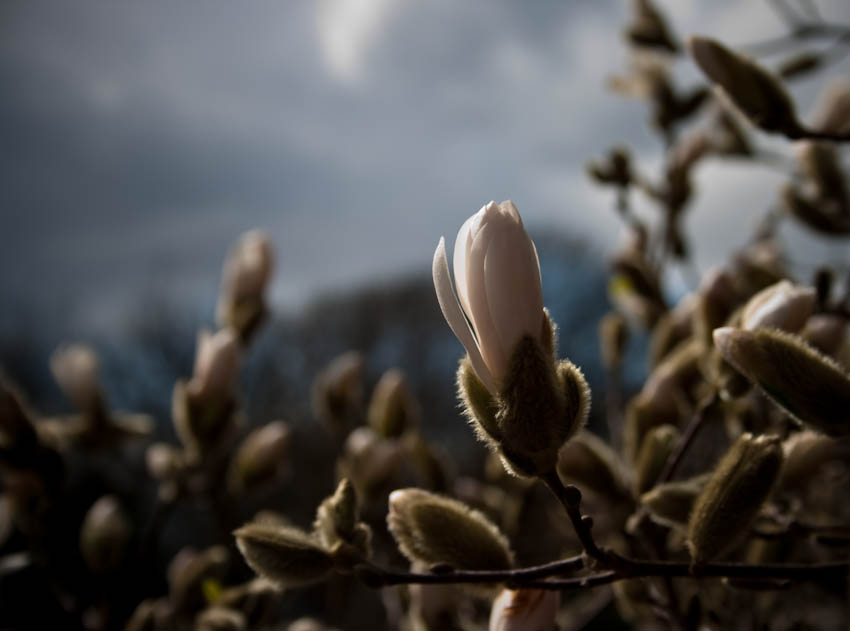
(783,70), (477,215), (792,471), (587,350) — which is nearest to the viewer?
(477,215)

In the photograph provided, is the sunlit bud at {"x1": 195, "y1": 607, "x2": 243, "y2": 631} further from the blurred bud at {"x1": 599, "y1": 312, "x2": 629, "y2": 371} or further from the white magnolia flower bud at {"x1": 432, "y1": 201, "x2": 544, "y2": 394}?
the blurred bud at {"x1": 599, "y1": 312, "x2": 629, "y2": 371}

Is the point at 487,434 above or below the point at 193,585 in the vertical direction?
above

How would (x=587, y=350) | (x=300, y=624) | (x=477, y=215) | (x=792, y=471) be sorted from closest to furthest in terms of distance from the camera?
(x=477, y=215) → (x=792, y=471) → (x=300, y=624) → (x=587, y=350)

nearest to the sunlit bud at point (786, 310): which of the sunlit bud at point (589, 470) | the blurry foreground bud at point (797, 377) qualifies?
the blurry foreground bud at point (797, 377)

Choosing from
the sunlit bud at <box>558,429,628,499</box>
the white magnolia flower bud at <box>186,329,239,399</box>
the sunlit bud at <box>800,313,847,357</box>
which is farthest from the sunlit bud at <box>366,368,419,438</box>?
the sunlit bud at <box>800,313,847,357</box>

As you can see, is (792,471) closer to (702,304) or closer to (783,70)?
(702,304)

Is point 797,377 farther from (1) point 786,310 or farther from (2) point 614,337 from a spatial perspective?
(2) point 614,337

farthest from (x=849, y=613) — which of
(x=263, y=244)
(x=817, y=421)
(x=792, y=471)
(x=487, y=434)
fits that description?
(x=263, y=244)
